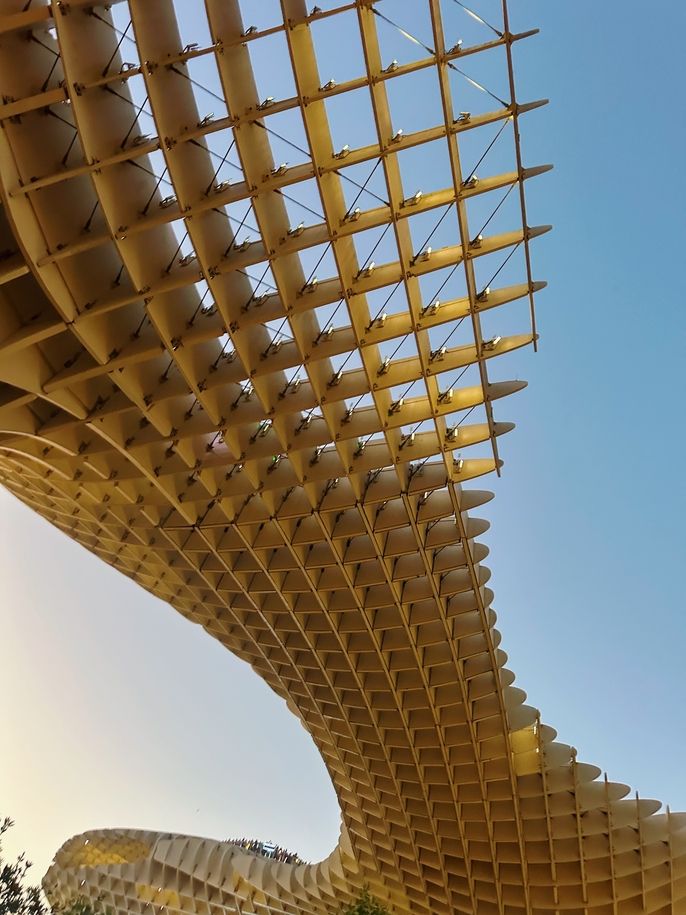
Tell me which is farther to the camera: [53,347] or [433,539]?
[433,539]

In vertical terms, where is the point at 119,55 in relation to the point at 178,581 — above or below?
above

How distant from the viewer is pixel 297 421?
26766 mm

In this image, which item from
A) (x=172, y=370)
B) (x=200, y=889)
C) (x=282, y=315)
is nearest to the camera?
(x=282, y=315)

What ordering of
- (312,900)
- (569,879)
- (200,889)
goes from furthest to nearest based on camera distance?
1. (200,889)
2. (312,900)
3. (569,879)

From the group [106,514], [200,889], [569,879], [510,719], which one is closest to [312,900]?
[200,889]

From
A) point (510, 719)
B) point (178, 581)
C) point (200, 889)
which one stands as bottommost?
point (200, 889)

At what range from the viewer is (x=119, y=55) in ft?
55.4

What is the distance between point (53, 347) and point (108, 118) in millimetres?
7941

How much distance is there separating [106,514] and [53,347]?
42.8 ft

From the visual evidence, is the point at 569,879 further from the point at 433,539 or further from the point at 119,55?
the point at 119,55

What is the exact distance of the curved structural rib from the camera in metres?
17.5

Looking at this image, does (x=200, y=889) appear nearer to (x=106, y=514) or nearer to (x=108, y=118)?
(x=106, y=514)

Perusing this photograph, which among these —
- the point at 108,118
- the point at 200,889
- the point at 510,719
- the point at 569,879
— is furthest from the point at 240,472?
the point at 200,889

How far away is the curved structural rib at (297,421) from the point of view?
1745cm
